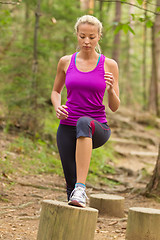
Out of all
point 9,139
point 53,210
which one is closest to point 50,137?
point 9,139

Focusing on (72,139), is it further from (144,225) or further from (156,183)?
(156,183)

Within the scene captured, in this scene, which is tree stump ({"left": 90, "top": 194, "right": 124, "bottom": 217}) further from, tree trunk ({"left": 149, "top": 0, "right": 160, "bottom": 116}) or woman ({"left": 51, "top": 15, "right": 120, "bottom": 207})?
tree trunk ({"left": 149, "top": 0, "right": 160, "bottom": 116})

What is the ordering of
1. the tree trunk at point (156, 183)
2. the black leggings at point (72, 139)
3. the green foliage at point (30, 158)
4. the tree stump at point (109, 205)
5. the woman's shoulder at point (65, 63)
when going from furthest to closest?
the green foliage at point (30, 158), the tree trunk at point (156, 183), the tree stump at point (109, 205), the woman's shoulder at point (65, 63), the black leggings at point (72, 139)

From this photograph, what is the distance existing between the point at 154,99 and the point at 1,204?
14310 millimetres

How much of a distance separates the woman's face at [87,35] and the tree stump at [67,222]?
157 cm

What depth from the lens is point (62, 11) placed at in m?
12.3

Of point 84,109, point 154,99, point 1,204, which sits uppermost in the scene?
point 154,99

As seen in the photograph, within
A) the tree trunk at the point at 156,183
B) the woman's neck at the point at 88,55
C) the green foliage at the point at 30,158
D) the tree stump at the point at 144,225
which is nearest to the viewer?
the woman's neck at the point at 88,55

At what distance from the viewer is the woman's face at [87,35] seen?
126 inches

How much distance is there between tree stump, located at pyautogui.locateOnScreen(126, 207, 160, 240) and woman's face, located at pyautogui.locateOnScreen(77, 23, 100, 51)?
1.97 metres

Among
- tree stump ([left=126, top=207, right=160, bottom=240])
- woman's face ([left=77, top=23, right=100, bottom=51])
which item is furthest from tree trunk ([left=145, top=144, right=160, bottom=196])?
woman's face ([left=77, top=23, right=100, bottom=51])

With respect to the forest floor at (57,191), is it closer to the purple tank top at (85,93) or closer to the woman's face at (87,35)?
the purple tank top at (85,93)

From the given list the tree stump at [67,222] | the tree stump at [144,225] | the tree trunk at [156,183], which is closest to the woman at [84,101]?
the tree stump at [67,222]

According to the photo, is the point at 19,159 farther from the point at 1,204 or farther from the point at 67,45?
the point at 67,45
